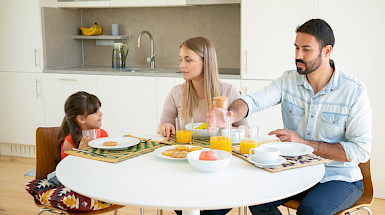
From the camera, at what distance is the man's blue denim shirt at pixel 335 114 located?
2004 millimetres

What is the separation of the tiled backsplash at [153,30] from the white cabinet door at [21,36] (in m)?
0.09

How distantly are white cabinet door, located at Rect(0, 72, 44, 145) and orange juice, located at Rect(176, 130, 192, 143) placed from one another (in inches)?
98.3

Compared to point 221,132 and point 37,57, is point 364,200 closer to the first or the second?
point 221,132

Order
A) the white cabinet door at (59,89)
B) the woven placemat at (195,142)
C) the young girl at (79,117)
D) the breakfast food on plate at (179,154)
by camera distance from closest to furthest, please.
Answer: the breakfast food on plate at (179,154)
the woven placemat at (195,142)
the young girl at (79,117)
the white cabinet door at (59,89)

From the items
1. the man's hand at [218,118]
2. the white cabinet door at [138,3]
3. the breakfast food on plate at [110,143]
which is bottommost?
the breakfast food on plate at [110,143]

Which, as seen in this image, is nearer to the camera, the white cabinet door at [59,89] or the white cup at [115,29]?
the white cabinet door at [59,89]

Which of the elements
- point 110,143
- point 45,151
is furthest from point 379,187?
point 45,151

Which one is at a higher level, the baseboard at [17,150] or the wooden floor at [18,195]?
the baseboard at [17,150]

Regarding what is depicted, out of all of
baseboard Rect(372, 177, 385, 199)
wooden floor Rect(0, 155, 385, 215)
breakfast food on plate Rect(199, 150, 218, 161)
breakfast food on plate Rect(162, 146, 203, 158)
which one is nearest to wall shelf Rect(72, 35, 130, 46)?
wooden floor Rect(0, 155, 385, 215)

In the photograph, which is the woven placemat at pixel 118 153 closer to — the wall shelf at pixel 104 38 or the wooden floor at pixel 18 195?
the wooden floor at pixel 18 195

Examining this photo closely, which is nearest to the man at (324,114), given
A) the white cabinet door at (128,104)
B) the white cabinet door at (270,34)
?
the white cabinet door at (270,34)

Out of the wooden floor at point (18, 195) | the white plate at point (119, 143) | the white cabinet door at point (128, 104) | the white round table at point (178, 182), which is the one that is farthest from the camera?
the white cabinet door at point (128, 104)

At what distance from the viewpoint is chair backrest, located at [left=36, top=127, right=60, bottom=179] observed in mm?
2217

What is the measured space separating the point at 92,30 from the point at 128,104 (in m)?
0.96
